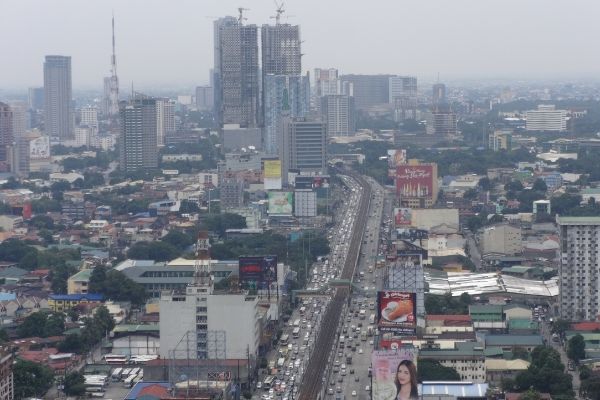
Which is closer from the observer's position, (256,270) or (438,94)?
(256,270)

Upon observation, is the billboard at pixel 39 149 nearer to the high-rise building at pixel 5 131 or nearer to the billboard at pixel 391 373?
the high-rise building at pixel 5 131

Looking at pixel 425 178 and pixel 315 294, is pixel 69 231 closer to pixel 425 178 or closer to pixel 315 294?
pixel 425 178

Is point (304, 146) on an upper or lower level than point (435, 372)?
upper

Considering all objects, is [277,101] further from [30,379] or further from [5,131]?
[30,379]

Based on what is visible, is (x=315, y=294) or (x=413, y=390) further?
(x=315, y=294)

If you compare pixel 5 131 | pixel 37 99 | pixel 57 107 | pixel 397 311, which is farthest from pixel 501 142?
pixel 37 99

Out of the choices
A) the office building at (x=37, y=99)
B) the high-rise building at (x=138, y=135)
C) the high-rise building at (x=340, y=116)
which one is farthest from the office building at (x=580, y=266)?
the office building at (x=37, y=99)

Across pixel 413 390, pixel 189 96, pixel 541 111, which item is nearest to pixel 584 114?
pixel 541 111
